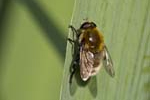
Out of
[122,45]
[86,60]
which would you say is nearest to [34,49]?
[86,60]

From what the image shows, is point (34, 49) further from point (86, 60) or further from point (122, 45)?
point (122, 45)

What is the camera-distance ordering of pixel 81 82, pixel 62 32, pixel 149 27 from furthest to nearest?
pixel 62 32 → pixel 81 82 → pixel 149 27

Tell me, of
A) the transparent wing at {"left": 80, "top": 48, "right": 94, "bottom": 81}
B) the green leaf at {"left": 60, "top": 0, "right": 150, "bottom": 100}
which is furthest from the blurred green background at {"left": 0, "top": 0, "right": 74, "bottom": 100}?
the green leaf at {"left": 60, "top": 0, "right": 150, "bottom": 100}

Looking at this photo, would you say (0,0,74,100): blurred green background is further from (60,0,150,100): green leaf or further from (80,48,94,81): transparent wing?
(60,0,150,100): green leaf

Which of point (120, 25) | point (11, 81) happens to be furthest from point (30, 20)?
point (120, 25)

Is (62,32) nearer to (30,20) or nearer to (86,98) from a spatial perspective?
(30,20)

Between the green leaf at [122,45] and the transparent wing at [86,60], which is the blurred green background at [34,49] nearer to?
the transparent wing at [86,60]
